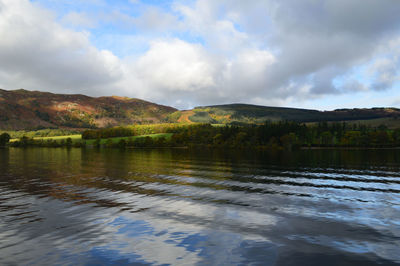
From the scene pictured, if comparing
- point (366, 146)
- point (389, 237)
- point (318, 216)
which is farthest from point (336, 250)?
point (366, 146)

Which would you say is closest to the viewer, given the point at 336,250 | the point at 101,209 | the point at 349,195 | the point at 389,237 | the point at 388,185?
the point at 336,250

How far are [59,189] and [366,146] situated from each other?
220903 millimetres

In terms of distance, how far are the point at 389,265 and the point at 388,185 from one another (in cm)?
3180

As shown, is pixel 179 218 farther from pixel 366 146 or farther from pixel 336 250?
pixel 366 146

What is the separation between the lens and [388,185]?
40.3 meters

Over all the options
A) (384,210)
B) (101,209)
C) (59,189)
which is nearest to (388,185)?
(384,210)

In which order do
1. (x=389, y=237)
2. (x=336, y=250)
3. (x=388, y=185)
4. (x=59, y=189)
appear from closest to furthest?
(x=336, y=250), (x=389, y=237), (x=59, y=189), (x=388, y=185)

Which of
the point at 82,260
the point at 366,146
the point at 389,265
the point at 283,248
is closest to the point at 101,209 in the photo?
the point at 82,260

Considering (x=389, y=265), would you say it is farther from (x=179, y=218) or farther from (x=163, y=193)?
(x=163, y=193)

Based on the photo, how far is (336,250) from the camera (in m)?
16.8

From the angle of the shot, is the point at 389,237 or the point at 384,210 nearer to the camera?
the point at 389,237

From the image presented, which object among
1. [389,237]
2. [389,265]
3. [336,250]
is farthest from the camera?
[389,237]

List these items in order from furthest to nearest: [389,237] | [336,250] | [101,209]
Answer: [101,209]
[389,237]
[336,250]

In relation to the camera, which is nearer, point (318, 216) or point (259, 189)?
point (318, 216)
